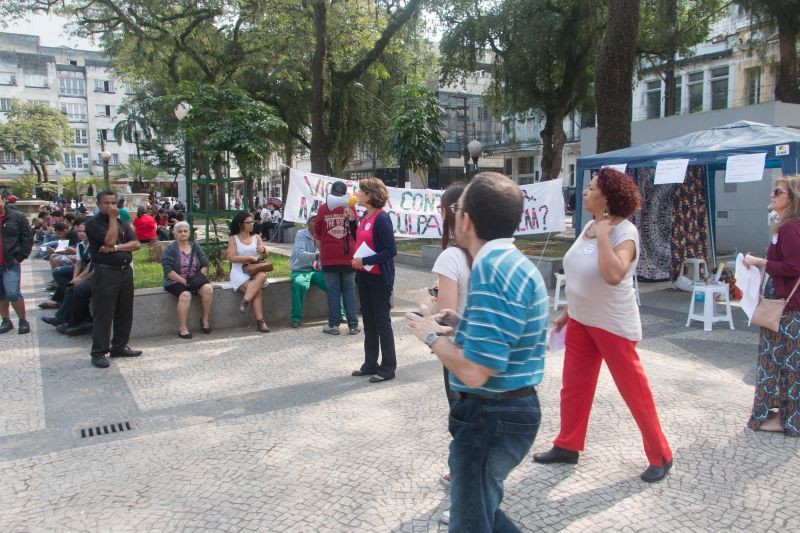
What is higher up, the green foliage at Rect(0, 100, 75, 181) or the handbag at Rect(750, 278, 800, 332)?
the green foliage at Rect(0, 100, 75, 181)

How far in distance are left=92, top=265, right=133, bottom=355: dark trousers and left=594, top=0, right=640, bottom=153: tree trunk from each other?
9201 millimetres

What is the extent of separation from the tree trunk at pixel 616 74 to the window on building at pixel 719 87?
25829mm

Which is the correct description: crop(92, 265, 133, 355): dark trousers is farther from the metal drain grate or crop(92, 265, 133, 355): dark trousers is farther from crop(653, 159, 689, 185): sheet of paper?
crop(653, 159, 689, 185): sheet of paper

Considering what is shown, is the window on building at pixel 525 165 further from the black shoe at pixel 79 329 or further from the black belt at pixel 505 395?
the black belt at pixel 505 395

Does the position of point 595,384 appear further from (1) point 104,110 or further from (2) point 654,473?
(1) point 104,110

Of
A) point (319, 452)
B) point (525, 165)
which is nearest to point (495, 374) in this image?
point (319, 452)

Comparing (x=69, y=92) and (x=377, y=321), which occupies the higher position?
(x=69, y=92)

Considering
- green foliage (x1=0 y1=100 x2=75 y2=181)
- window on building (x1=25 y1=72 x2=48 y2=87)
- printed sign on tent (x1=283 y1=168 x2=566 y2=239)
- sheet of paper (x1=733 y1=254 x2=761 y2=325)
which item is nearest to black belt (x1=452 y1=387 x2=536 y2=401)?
sheet of paper (x1=733 y1=254 x2=761 y2=325)

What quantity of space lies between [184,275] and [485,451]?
602cm

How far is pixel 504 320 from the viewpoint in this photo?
1.94m

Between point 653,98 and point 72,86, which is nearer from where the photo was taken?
point 653,98

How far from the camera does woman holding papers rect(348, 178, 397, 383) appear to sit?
17.6ft

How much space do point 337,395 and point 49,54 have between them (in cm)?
7953

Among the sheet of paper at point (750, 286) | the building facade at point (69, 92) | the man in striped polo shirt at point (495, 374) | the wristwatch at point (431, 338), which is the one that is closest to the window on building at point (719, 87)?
the sheet of paper at point (750, 286)
